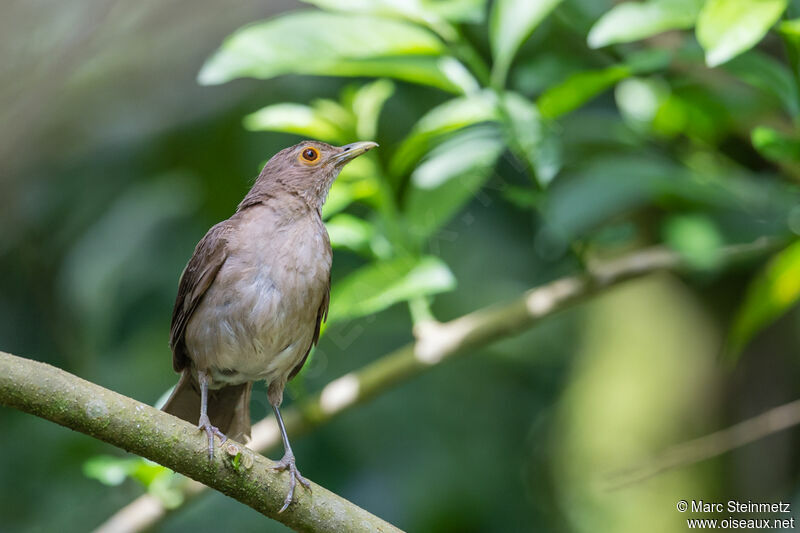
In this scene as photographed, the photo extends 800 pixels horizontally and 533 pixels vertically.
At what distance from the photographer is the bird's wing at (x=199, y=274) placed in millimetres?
2998

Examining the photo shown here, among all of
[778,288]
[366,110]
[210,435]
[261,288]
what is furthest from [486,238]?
[210,435]

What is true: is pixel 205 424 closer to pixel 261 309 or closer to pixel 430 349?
pixel 261 309

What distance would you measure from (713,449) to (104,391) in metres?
2.78

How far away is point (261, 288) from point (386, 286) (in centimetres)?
71

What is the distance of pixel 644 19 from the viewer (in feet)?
10.1

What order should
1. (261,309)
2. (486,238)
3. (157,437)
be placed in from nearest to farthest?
(157,437) < (261,309) < (486,238)

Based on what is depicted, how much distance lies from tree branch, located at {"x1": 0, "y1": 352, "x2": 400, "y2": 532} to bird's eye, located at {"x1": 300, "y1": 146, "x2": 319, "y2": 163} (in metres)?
1.21

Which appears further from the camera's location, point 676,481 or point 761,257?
point 676,481

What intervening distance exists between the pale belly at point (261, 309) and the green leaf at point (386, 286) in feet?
1.28

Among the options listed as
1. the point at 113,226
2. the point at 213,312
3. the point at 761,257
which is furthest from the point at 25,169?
the point at 761,257

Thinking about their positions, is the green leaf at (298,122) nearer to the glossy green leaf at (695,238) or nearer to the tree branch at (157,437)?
the glossy green leaf at (695,238)

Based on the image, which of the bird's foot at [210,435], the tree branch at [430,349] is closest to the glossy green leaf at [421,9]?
the tree branch at [430,349]

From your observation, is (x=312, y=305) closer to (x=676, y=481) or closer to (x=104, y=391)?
(x=104, y=391)

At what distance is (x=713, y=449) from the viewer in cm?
391
